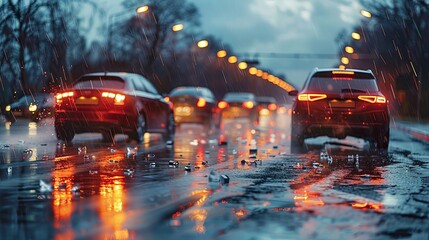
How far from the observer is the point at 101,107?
696 inches

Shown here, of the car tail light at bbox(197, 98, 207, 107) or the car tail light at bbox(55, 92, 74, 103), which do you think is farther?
the car tail light at bbox(197, 98, 207, 107)

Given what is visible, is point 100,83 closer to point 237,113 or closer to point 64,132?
point 64,132

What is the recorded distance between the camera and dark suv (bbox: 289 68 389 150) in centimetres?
1659

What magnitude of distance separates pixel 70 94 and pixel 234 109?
76.1 ft

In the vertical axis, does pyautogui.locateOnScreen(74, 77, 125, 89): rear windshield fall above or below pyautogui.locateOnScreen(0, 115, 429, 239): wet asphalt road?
above

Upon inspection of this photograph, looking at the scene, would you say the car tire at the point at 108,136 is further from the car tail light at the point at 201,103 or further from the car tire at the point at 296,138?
the car tail light at the point at 201,103

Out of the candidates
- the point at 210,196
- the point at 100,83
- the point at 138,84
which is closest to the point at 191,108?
the point at 138,84

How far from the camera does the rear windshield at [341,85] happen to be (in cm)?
1673

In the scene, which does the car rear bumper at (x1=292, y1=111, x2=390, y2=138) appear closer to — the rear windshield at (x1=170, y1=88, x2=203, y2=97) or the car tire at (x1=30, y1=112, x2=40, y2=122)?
the car tire at (x1=30, y1=112, x2=40, y2=122)

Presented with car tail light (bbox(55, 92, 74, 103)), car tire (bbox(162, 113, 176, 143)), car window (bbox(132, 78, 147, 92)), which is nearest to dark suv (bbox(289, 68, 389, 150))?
car window (bbox(132, 78, 147, 92))

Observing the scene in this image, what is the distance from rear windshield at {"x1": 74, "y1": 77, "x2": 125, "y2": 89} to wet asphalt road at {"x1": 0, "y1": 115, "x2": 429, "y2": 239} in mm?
3363

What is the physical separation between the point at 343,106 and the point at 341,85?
1.66 ft

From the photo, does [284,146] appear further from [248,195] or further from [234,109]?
[234,109]

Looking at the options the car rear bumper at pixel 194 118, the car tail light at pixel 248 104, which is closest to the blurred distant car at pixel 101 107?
the car rear bumper at pixel 194 118
